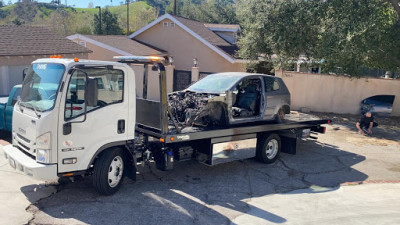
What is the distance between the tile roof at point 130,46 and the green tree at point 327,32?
703cm

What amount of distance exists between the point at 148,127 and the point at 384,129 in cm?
1033

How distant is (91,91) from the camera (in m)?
5.67

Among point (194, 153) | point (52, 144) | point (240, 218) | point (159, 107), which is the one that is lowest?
point (240, 218)

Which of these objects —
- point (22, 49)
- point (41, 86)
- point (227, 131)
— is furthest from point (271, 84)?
point (22, 49)

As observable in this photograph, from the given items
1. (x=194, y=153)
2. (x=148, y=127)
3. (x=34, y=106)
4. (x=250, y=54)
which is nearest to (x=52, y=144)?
(x=34, y=106)

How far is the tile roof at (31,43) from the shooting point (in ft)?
53.0

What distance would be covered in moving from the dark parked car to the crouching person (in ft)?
9.87

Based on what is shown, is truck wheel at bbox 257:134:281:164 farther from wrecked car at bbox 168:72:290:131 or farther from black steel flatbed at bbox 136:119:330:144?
wrecked car at bbox 168:72:290:131

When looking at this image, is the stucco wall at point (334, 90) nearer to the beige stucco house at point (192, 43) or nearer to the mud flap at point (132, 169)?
the beige stucco house at point (192, 43)

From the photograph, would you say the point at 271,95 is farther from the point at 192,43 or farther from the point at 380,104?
the point at 192,43

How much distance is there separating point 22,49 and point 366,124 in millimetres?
14386

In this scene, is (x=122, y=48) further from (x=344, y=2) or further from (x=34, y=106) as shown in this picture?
(x=34, y=106)

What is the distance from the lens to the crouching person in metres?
12.6

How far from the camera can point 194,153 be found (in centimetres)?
771
